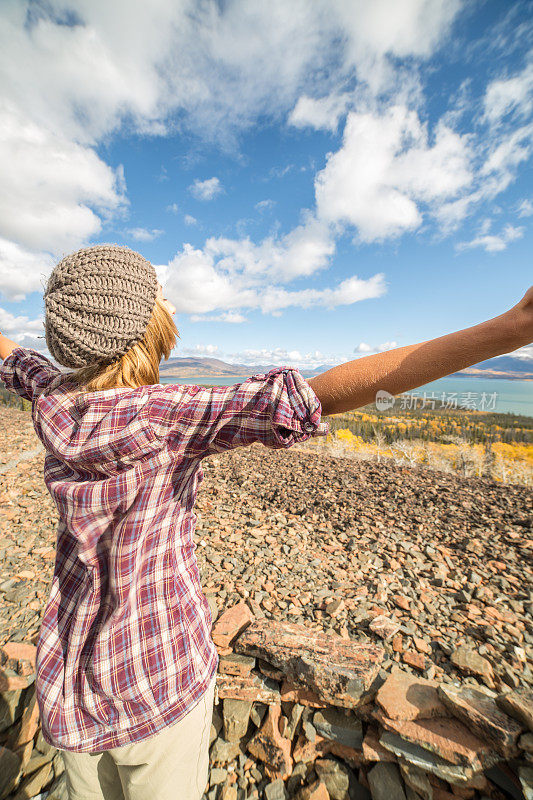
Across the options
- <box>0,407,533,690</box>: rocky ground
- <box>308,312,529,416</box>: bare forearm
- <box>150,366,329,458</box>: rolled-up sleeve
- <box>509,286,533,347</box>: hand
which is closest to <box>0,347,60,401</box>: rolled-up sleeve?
<box>150,366,329,458</box>: rolled-up sleeve

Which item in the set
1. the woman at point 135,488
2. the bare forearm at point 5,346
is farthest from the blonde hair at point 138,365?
the bare forearm at point 5,346

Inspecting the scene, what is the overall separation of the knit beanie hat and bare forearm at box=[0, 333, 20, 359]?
93 cm

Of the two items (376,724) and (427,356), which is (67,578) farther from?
(376,724)

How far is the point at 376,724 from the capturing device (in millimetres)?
2113

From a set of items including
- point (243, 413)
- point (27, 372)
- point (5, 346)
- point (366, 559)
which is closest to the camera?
point (243, 413)

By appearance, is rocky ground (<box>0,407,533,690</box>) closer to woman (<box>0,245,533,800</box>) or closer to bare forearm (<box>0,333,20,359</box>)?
woman (<box>0,245,533,800</box>)

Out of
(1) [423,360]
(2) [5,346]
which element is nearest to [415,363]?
(1) [423,360]

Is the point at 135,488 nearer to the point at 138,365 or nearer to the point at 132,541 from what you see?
the point at 132,541

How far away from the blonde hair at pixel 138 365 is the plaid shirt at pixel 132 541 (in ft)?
0.23

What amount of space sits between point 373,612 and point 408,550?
1.35 metres

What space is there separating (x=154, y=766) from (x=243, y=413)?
1251 millimetres

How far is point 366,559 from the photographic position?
4035mm

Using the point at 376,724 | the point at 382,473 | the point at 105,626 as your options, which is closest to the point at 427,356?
the point at 105,626

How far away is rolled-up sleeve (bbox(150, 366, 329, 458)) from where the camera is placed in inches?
34.5
